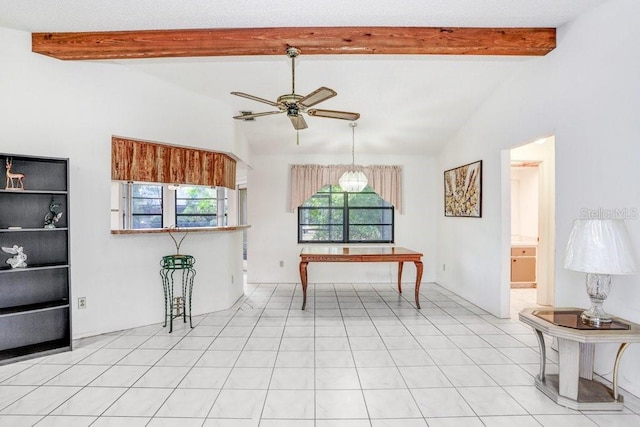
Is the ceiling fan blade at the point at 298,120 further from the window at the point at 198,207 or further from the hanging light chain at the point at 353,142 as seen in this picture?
the window at the point at 198,207

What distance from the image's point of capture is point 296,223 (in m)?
6.05

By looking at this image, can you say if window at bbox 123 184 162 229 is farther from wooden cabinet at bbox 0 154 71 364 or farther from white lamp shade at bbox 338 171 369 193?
white lamp shade at bbox 338 171 369 193

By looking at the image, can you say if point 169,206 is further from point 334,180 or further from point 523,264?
point 523,264

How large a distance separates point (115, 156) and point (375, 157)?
408 cm

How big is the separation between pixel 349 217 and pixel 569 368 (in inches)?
168

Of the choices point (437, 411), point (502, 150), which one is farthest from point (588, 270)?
point (502, 150)

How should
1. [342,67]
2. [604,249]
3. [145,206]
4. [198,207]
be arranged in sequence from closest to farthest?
[604,249], [342,67], [145,206], [198,207]

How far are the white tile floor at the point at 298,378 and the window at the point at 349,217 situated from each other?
2.32 metres

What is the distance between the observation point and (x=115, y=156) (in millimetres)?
3566

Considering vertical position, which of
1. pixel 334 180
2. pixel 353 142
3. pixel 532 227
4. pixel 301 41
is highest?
pixel 301 41

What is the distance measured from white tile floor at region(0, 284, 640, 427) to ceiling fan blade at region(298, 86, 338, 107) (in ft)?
6.97

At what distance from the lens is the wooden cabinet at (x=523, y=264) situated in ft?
18.2

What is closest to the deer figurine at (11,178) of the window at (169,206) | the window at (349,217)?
the window at (169,206)

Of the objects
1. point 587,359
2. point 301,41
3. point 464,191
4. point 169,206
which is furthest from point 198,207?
point 587,359
